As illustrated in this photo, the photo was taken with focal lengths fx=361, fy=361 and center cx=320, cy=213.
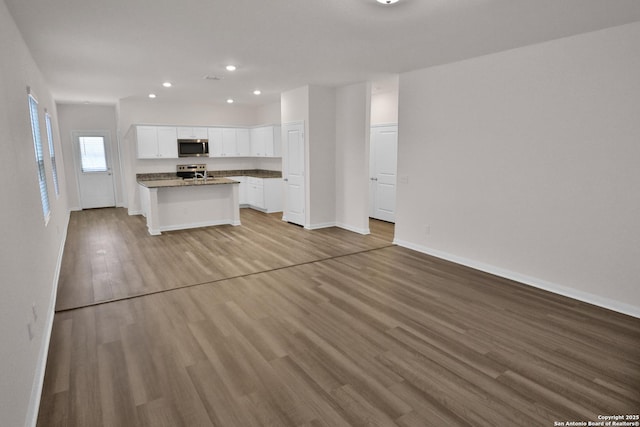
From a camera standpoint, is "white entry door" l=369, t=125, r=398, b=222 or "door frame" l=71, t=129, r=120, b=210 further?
"door frame" l=71, t=129, r=120, b=210

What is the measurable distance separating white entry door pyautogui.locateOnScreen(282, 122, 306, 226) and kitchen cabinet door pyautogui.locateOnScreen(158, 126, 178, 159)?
2.97 meters

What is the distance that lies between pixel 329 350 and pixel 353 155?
4356mm

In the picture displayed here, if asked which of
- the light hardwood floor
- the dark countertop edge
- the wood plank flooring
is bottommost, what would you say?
the light hardwood floor

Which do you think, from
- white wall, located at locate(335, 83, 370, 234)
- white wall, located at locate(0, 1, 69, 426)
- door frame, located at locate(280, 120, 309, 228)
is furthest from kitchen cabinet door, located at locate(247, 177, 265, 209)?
white wall, located at locate(0, 1, 69, 426)

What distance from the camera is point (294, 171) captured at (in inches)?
283

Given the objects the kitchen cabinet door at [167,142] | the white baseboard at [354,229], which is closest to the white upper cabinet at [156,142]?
the kitchen cabinet door at [167,142]

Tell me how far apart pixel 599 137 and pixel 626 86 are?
472 millimetres

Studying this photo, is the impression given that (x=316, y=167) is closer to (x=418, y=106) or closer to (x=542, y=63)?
(x=418, y=106)

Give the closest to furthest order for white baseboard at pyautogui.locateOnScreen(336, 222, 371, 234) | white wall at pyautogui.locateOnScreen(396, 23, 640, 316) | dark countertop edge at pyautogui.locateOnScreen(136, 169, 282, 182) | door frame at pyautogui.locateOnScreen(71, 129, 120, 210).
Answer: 1. white wall at pyautogui.locateOnScreen(396, 23, 640, 316)
2. white baseboard at pyautogui.locateOnScreen(336, 222, 371, 234)
3. dark countertop edge at pyautogui.locateOnScreen(136, 169, 282, 182)
4. door frame at pyautogui.locateOnScreen(71, 129, 120, 210)

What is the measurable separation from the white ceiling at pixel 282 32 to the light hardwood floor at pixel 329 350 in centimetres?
262

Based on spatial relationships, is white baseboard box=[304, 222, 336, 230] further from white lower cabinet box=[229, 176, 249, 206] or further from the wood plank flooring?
white lower cabinet box=[229, 176, 249, 206]

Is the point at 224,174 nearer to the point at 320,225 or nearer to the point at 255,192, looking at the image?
the point at 255,192

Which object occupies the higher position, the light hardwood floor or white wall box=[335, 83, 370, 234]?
white wall box=[335, 83, 370, 234]

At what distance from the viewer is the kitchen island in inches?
259
